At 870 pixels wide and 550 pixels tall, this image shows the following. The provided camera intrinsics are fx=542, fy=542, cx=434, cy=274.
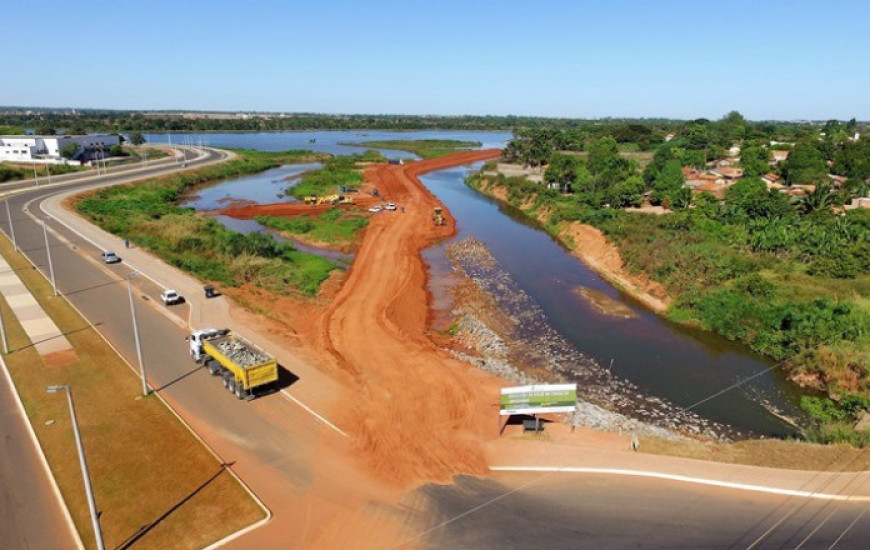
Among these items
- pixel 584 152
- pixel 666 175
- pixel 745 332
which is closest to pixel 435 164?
pixel 584 152

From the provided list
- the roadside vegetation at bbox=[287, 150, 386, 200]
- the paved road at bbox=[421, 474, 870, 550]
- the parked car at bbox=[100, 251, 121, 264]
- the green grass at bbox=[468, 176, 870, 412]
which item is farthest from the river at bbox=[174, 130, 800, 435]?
the roadside vegetation at bbox=[287, 150, 386, 200]

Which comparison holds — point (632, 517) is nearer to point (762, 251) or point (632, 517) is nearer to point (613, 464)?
point (613, 464)

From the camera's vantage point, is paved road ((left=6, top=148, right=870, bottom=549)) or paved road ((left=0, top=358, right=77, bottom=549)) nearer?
paved road ((left=0, top=358, right=77, bottom=549))

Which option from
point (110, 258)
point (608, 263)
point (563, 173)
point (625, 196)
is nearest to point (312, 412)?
point (110, 258)

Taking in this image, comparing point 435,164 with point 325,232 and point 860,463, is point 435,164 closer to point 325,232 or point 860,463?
point 325,232

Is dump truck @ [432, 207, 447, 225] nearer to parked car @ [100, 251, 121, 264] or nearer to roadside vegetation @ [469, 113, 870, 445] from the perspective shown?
roadside vegetation @ [469, 113, 870, 445]

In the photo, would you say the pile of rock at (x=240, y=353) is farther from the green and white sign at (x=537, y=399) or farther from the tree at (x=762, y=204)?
the tree at (x=762, y=204)
